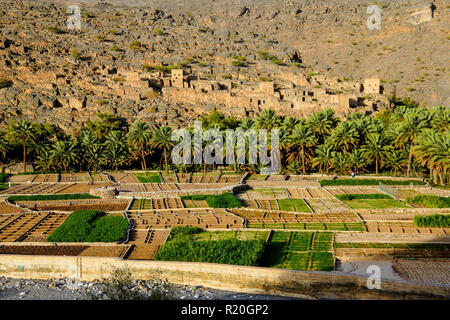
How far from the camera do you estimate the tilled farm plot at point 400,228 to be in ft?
107

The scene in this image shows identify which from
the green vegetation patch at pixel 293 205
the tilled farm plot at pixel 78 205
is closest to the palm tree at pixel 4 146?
the tilled farm plot at pixel 78 205

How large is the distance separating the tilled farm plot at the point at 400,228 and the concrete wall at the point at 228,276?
9.63m

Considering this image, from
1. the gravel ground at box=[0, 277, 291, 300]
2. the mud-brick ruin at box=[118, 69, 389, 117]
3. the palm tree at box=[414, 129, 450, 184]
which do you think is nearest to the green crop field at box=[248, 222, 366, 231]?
the gravel ground at box=[0, 277, 291, 300]

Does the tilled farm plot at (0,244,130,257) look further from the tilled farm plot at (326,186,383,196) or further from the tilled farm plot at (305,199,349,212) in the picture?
the tilled farm plot at (326,186,383,196)

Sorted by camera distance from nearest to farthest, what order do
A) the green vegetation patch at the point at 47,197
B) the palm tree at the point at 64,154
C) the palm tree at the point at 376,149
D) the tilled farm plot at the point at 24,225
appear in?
the tilled farm plot at the point at 24,225 < the green vegetation patch at the point at 47,197 < the palm tree at the point at 376,149 < the palm tree at the point at 64,154

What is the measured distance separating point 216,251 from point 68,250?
1032 cm

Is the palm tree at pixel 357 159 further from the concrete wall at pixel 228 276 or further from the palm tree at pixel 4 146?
the palm tree at pixel 4 146

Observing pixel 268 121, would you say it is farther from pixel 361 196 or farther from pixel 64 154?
pixel 64 154

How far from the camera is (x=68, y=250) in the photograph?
30047mm

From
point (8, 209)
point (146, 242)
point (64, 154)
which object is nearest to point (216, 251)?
point (146, 242)

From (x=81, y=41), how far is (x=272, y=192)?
7364 centimetres
